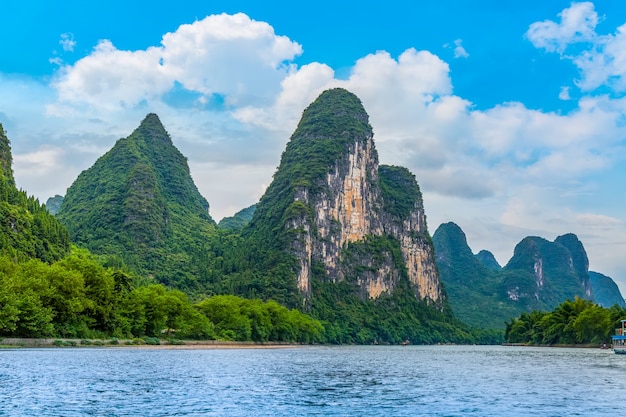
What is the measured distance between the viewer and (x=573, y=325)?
146 meters

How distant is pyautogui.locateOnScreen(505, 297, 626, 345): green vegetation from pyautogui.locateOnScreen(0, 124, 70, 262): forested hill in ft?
316

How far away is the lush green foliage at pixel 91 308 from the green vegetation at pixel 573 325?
64.4m

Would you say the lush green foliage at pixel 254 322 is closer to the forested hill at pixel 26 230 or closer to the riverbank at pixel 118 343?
the riverbank at pixel 118 343

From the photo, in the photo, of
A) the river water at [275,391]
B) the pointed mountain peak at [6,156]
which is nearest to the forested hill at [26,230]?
the pointed mountain peak at [6,156]

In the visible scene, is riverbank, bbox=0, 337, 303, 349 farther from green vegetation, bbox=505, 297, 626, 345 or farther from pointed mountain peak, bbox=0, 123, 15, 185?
green vegetation, bbox=505, 297, 626, 345

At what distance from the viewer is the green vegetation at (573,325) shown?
142 meters

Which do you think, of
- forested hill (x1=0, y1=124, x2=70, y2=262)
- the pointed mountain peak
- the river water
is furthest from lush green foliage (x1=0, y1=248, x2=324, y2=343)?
the pointed mountain peak

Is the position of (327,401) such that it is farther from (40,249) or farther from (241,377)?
(40,249)

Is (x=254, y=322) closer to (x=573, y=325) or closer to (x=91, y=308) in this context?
(x=91, y=308)

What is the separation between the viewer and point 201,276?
196 metres

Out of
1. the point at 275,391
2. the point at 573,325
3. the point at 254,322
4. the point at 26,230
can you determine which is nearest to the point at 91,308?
the point at 26,230

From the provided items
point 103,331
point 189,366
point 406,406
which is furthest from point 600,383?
point 103,331

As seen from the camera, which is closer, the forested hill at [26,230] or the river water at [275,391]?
the river water at [275,391]

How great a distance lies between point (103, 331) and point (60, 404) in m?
60.5
